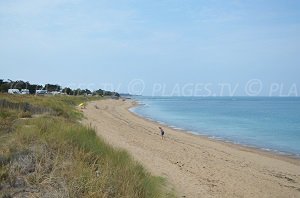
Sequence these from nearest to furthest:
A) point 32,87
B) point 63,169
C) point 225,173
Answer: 1. point 63,169
2. point 225,173
3. point 32,87

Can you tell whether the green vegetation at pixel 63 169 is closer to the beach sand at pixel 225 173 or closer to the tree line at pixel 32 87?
the beach sand at pixel 225 173

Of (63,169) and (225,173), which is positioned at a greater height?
(63,169)

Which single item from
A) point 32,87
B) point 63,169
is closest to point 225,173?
point 63,169

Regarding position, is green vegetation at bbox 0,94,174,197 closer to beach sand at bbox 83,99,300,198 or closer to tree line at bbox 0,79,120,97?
beach sand at bbox 83,99,300,198

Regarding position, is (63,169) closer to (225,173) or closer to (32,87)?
(225,173)

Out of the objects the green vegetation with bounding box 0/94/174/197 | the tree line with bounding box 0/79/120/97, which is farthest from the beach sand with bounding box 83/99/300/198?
the tree line with bounding box 0/79/120/97

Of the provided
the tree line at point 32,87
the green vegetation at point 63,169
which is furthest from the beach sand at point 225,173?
the tree line at point 32,87

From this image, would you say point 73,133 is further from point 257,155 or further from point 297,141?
point 297,141

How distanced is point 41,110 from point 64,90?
313 ft

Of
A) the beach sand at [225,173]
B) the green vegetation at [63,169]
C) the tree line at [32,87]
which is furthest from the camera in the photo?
the tree line at [32,87]

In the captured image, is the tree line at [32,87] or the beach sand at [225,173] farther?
the tree line at [32,87]

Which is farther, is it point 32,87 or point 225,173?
point 32,87

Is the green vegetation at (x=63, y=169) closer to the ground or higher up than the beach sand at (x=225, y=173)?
higher up

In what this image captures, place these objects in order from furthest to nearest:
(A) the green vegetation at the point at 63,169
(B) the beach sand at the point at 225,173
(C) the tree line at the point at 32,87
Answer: (C) the tree line at the point at 32,87, (B) the beach sand at the point at 225,173, (A) the green vegetation at the point at 63,169
